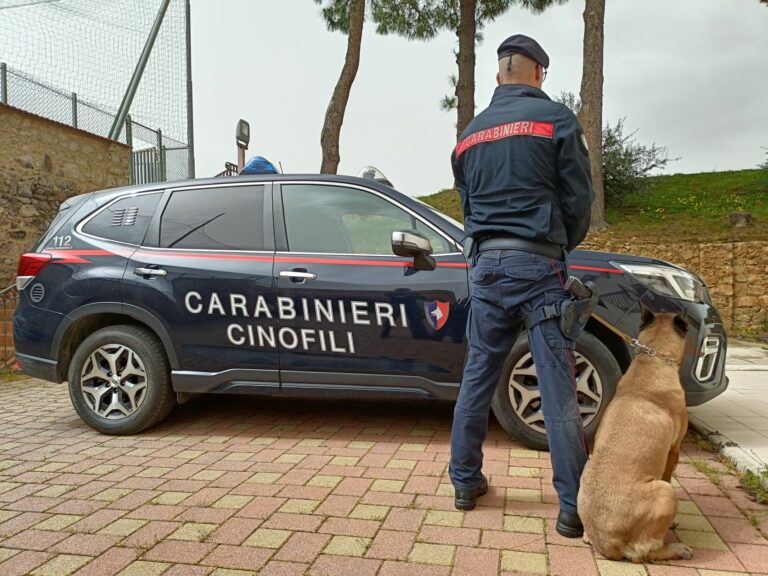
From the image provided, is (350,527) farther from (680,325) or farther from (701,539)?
(680,325)

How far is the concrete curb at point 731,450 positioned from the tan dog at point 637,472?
1.15 meters

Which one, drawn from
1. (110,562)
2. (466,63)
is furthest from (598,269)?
(466,63)

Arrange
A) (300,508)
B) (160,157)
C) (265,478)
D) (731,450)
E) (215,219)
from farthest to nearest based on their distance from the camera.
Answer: (160,157) → (215,219) → (731,450) → (265,478) → (300,508)

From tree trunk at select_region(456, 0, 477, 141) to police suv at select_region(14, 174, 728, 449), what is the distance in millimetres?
11615

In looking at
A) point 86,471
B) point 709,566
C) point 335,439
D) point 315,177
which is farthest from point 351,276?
point 709,566

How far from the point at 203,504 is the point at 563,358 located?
190 cm

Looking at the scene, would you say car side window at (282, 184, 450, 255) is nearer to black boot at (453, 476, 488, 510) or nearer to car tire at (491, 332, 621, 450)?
car tire at (491, 332, 621, 450)

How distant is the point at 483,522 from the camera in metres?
2.77

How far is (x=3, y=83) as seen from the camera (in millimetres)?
10078

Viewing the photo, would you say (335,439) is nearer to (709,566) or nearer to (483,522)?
(483,522)

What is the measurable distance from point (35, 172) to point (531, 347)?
35.2 ft

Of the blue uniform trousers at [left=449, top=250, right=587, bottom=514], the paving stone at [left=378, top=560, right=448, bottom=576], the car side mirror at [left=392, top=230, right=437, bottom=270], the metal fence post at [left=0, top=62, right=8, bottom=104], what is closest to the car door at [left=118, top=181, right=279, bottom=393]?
the car side mirror at [left=392, top=230, right=437, bottom=270]

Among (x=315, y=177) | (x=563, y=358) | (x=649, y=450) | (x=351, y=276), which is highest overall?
(x=315, y=177)

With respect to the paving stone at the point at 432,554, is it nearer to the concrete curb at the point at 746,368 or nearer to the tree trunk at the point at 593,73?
the concrete curb at the point at 746,368
